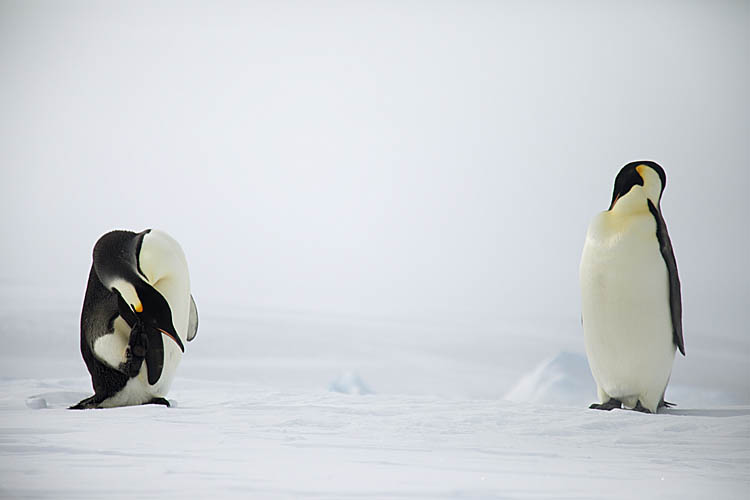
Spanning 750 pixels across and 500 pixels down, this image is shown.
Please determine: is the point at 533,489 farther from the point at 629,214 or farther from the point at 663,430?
the point at 629,214

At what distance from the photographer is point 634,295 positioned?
2.01m

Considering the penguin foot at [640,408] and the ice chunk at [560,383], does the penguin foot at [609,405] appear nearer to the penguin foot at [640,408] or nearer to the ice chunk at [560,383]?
the penguin foot at [640,408]

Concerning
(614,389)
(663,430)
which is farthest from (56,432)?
(614,389)

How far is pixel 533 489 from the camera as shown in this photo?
3.94ft

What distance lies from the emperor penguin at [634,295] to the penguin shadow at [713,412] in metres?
0.05

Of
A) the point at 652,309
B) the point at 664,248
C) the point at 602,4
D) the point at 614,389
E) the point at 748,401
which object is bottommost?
the point at 748,401

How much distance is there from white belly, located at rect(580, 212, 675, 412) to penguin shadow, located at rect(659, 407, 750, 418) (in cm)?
5

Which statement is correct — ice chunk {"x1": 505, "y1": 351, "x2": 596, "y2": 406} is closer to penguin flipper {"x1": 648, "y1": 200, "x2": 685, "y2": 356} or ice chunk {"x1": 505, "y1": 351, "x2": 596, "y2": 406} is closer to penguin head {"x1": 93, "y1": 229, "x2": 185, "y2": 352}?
penguin flipper {"x1": 648, "y1": 200, "x2": 685, "y2": 356}

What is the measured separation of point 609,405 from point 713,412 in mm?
247

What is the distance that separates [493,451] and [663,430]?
44cm

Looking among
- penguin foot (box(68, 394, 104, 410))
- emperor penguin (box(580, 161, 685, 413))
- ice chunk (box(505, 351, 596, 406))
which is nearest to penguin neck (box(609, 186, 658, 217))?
emperor penguin (box(580, 161, 685, 413))

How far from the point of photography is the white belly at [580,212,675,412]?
2008 millimetres

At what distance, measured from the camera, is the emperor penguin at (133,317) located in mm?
1742

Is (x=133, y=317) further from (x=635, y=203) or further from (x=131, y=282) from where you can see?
(x=635, y=203)
